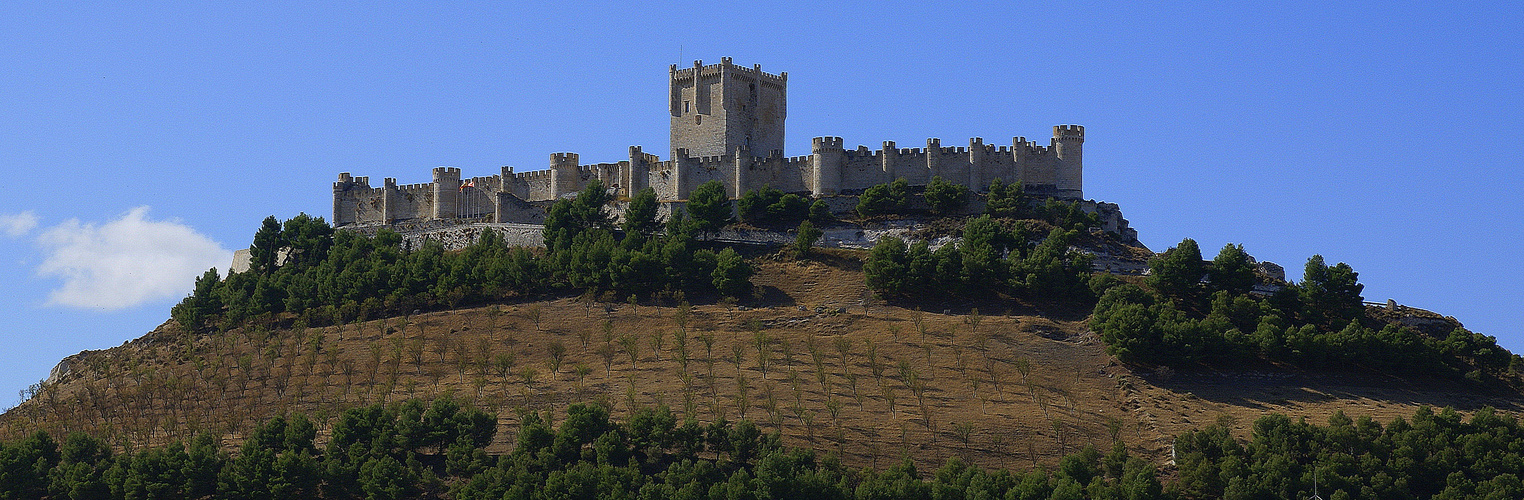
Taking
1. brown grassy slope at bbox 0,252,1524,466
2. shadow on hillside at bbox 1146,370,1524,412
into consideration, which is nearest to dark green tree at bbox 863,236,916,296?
brown grassy slope at bbox 0,252,1524,466

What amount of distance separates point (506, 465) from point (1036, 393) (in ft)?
65.3

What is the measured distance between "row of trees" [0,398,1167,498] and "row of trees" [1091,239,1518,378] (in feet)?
35.8

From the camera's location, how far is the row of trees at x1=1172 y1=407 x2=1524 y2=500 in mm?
66188

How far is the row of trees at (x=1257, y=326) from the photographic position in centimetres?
7962

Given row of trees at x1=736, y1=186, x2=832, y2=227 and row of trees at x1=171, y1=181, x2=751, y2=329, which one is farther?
row of trees at x1=736, y1=186, x2=832, y2=227

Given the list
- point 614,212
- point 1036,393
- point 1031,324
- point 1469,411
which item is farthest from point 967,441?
point 614,212

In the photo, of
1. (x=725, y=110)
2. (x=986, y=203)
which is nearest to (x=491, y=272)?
(x=725, y=110)

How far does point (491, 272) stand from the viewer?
91500 mm

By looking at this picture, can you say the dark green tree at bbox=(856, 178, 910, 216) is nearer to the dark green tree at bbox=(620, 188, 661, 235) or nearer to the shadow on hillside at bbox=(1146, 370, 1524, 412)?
the dark green tree at bbox=(620, 188, 661, 235)

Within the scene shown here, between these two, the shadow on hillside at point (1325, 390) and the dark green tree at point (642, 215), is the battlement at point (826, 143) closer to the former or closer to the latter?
the dark green tree at point (642, 215)

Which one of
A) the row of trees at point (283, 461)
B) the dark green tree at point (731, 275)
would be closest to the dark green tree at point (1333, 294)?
the dark green tree at point (731, 275)

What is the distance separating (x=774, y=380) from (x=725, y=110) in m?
28.7

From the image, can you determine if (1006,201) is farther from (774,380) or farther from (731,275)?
(774,380)

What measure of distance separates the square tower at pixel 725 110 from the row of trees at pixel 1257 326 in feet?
80.6
